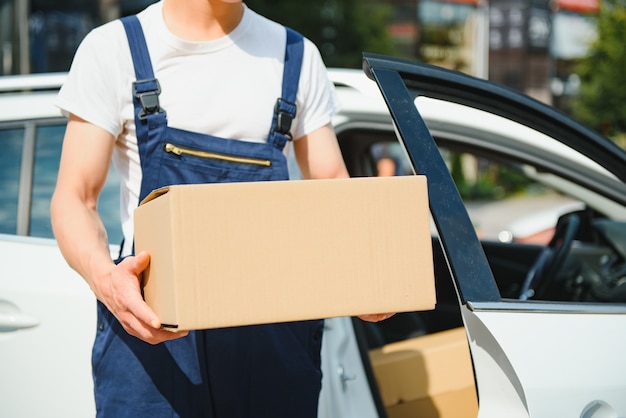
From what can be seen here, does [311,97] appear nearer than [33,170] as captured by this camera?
Yes

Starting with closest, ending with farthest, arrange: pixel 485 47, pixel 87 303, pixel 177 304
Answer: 1. pixel 177 304
2. pixel 87 303
3. pixel 485 47

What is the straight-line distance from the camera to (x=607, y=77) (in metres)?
18.1

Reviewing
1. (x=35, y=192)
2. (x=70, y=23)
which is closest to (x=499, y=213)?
(x=70, y=23)

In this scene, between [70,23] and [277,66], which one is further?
[70,23]

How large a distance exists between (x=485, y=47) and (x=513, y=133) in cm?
2669

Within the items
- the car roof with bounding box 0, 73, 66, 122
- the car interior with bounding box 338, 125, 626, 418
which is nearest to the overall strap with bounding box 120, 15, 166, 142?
the car interior with bounding box 338, 125, 626, 418

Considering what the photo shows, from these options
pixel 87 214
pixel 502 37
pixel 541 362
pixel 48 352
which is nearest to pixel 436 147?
pixel 541 362

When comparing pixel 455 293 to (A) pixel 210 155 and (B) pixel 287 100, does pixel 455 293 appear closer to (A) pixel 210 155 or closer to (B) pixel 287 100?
(B) pixel 287 100

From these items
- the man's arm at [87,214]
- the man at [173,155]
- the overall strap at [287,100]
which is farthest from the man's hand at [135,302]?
the overall strap at [287,100]

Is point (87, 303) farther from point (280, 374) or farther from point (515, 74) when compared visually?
point (515, 74)

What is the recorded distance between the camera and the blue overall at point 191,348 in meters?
1.53

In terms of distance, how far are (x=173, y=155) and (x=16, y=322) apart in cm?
68

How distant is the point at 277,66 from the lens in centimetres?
168

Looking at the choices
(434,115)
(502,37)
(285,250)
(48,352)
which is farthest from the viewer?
(502,37)
